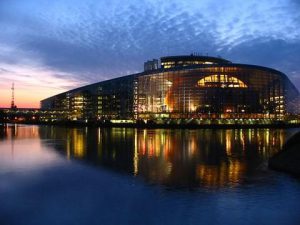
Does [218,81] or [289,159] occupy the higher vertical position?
[218,81]

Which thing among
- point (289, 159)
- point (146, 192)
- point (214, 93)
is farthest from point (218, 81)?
A: point (146, 192)

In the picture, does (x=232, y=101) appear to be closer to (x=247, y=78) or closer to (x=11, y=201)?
(x=247, y=78)

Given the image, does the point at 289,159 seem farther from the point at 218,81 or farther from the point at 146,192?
the point at 218,81

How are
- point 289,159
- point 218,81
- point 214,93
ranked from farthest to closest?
point 218,81
point 214,93
point 289,159

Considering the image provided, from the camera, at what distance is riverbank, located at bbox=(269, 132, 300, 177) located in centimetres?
2736

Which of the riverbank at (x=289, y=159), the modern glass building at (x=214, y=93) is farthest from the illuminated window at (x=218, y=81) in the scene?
the riverbank at (x=289, y=159)

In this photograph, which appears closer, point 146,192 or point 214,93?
point 146,192

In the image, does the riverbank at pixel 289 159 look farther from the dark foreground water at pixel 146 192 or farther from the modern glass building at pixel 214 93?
the modern glass building at pixel 214 93

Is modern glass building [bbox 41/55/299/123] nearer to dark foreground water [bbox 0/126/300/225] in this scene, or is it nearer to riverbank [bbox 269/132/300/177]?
riverbank [bbox 269/132/300/177]

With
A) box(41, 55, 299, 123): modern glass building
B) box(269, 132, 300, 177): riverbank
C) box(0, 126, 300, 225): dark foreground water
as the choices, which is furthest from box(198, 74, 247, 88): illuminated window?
box(269, 132, 300, 177): riverbank

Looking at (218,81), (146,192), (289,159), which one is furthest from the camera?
(218,81)

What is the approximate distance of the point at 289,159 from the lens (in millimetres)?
Result: 28781

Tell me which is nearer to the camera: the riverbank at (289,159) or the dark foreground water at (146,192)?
the dark foreground water at (146,192)

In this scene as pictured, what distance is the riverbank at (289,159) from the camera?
2736 cm
